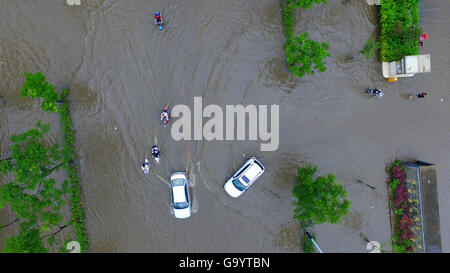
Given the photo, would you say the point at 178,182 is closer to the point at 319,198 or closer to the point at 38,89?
the point at 319,198

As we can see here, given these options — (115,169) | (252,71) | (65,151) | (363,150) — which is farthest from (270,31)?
(65,151)

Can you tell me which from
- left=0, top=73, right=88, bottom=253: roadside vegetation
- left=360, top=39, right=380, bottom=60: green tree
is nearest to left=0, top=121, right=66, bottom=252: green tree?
left=0, top=73, right=88, bottom=253: roadside vegetation

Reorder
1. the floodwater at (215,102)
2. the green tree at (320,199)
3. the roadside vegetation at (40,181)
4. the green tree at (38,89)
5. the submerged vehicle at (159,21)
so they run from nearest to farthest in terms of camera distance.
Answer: the roadside vegetation at (40,181), the green tree at (38,89), the green tree at (320,199), the submerged vehicle at (159,21), the floodwater at (215,102)

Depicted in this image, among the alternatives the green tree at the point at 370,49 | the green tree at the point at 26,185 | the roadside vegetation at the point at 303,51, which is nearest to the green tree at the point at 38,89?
the green tree at the point at 26,185

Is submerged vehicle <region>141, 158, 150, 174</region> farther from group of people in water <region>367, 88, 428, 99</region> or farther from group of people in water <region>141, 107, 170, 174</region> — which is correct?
group of people in water <region>367, 88, 428, 99</region>

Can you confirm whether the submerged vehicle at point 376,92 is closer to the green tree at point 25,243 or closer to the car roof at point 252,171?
the car roof at point 252,171

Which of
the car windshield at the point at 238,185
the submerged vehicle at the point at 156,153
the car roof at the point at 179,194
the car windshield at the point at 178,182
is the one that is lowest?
the car roof at the point at 179,194

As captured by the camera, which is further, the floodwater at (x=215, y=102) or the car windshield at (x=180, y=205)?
the floodwater at (x=215, y=102)
